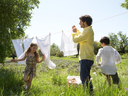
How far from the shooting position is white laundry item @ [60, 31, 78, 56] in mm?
3355

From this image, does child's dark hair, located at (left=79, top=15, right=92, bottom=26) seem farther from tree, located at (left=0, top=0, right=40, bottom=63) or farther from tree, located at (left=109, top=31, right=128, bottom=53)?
tree, located at (left=109, top=31, right=128, bottom=53)

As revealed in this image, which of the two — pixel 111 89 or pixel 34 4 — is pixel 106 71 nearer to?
pixel 111 89

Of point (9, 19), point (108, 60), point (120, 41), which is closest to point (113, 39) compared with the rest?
point (120, 41)

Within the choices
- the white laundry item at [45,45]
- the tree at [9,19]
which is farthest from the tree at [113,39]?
the white laundry item at [45,45]

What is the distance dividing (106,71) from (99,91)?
82 cm

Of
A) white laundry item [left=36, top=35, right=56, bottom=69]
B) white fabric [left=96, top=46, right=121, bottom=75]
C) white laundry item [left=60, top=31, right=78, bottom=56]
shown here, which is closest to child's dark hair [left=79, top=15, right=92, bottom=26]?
white fabric [left=96, top=46, right=121, bottom=75]

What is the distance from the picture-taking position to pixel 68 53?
339 cm

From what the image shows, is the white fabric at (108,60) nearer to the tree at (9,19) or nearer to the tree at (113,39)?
the tree at (9,19)

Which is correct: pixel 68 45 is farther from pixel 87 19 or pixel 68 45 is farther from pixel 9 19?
pixel 9 19

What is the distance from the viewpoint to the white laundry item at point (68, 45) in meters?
3.35

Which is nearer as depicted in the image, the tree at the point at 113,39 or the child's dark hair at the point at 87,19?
the child's dark hair at the point at 87,19

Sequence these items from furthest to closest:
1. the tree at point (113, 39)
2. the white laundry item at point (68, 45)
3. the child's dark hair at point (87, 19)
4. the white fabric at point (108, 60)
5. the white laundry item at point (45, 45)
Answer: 1. the tree at point (113, 39)
2. the white laundry item at point (45, 45)
3. the white laundry item at point (68, 45)
4. the white fabric at point (108, 60)
5. the child's dark hair at point (87, 19)

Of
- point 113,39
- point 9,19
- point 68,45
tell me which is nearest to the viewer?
point 68,45

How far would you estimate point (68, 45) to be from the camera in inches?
135
